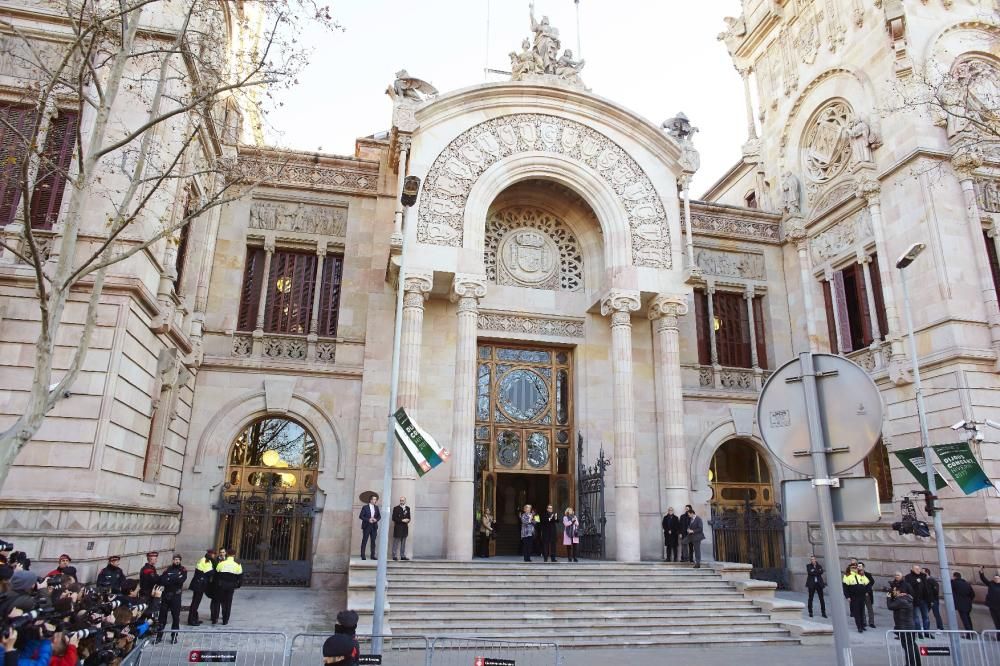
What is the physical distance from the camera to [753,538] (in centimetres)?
2233

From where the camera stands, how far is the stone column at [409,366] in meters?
17.7

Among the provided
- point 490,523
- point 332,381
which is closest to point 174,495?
point 332,381

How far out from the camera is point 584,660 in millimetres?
11539

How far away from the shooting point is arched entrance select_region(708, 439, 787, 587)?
22.0 m

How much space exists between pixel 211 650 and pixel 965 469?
45.0ft

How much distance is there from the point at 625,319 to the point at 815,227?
8946 mm

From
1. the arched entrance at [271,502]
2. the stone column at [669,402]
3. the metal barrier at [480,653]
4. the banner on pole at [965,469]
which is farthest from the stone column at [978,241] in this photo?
the arched entrance at [271,502]

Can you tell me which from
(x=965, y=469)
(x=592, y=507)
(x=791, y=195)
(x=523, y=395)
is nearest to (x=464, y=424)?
(x=523, y=395)

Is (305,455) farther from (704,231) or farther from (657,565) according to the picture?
(704,231)

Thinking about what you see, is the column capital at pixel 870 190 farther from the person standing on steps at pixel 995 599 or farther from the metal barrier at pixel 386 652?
the metal barrier at pixel 386 652

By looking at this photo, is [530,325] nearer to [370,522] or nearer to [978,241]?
[370,522]

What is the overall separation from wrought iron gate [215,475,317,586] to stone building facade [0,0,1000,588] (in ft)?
0.20

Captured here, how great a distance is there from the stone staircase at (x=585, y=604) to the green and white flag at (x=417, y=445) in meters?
3.45

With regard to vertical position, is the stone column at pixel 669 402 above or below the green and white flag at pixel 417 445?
above
